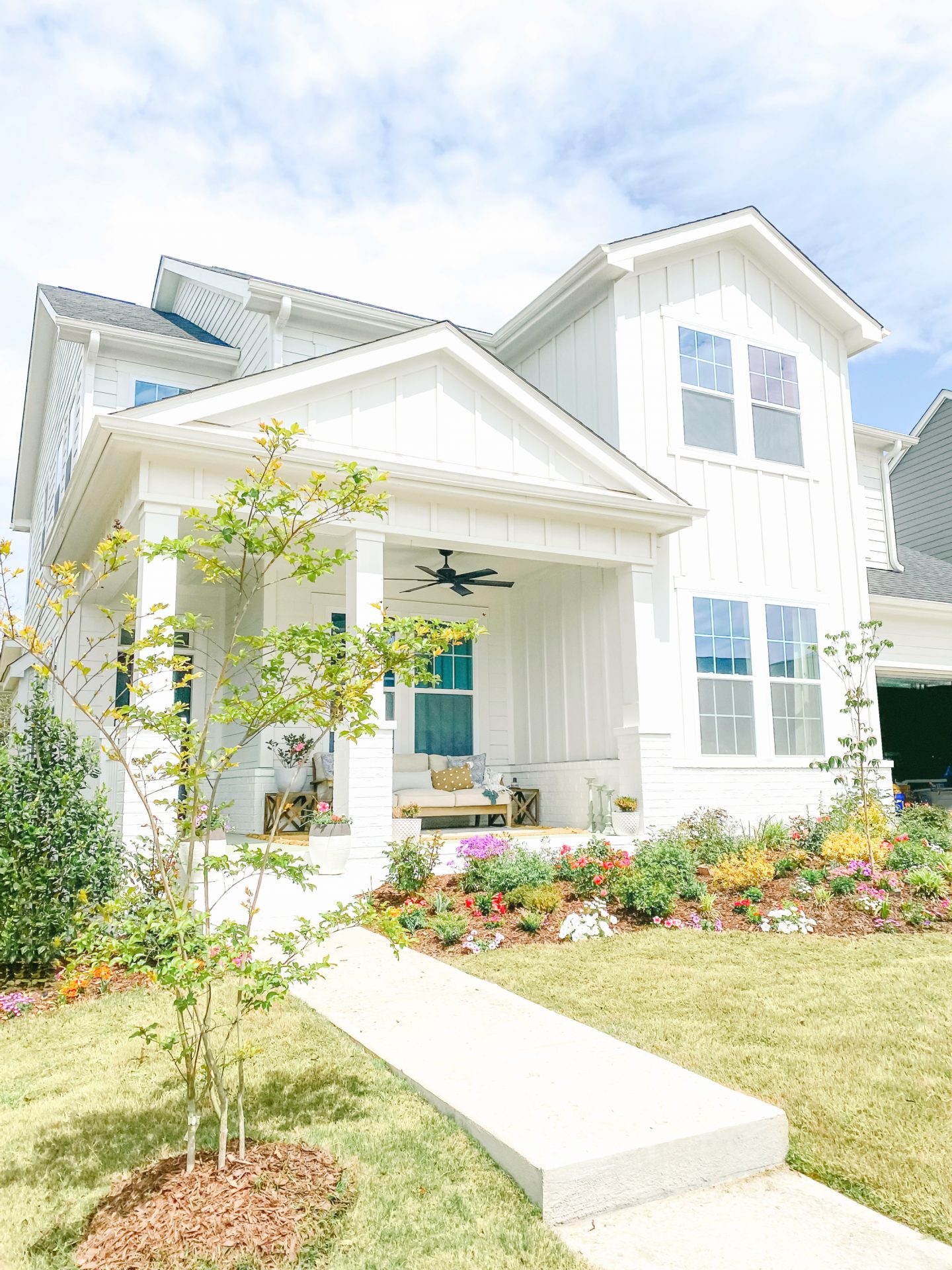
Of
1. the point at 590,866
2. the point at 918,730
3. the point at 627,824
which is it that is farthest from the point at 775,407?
the point at 918,730

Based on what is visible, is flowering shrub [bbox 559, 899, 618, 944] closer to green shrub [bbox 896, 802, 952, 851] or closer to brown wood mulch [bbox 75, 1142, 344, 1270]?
brown wood mulch [bbox 75, 1142, 344, 1270]

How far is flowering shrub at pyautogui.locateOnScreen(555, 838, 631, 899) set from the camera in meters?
7.55

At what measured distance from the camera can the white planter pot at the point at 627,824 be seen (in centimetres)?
970

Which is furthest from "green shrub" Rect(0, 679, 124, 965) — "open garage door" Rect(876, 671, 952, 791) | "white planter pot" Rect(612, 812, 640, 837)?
"open garage door" Rect(876, 671, 952, 791)

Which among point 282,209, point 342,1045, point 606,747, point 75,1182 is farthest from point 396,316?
point 75,1182

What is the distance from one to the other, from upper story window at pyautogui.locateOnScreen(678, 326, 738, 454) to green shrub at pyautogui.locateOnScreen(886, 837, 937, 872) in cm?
558

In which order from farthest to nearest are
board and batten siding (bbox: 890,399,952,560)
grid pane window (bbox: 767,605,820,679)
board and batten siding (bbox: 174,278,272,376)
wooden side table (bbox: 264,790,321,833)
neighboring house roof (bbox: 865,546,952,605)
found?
board and batten siding (bbox: 890,399,952,560) < neighboring house roof (bbox: 865,546,952,605) < board and batten siding (bbox: 174,278,272,376) < grid pane window (bbox: 767,605,820,679) < wooden side table (bbox: 264,790,321,833)

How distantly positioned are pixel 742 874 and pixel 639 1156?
5029 mm

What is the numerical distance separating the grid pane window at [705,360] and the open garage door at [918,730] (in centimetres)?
1054

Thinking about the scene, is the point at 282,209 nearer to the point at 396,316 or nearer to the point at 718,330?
the point at 396,316

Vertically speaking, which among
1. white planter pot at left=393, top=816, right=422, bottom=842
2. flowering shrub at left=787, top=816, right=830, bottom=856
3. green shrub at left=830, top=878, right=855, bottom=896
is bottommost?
green shrub at left=830, top=878, right=855, bottom=896

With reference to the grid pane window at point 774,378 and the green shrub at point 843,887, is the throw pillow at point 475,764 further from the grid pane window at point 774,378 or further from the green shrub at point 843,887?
the grid pane window at point 774,378

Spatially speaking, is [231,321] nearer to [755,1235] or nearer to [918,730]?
[755,1235]

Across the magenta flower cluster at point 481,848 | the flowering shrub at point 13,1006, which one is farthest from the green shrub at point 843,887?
the flowering shrub at point 13,1006
